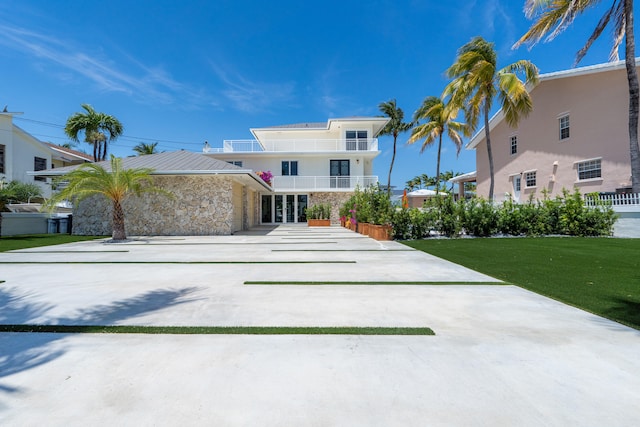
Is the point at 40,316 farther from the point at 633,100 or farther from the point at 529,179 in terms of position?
the point at 529,179

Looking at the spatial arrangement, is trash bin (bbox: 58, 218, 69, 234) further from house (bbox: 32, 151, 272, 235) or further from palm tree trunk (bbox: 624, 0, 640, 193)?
palm tree trunk (bbox: 624, 0, 640, 193)

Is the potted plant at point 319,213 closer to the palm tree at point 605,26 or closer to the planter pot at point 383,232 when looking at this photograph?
the planter pot at point 383,232

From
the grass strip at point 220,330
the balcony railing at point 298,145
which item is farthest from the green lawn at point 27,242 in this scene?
the balcony railing at point 298,145

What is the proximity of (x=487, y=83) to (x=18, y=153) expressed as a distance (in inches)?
1332

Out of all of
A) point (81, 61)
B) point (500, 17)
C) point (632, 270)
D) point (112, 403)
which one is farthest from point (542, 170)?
point (81, 61)

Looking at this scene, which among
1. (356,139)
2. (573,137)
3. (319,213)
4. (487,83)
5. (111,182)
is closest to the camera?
(111,182)

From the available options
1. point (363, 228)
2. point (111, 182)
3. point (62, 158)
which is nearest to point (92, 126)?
point (62, 158)

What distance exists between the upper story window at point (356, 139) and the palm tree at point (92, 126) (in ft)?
74.2

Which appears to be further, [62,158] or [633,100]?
[62,158]

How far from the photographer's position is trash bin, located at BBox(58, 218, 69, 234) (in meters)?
17.6

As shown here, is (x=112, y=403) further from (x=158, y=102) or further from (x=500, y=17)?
(x=158, y=102)

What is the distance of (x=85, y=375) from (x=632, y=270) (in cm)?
868

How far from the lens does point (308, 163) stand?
26.5 m

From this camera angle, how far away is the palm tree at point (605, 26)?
42.4ft
